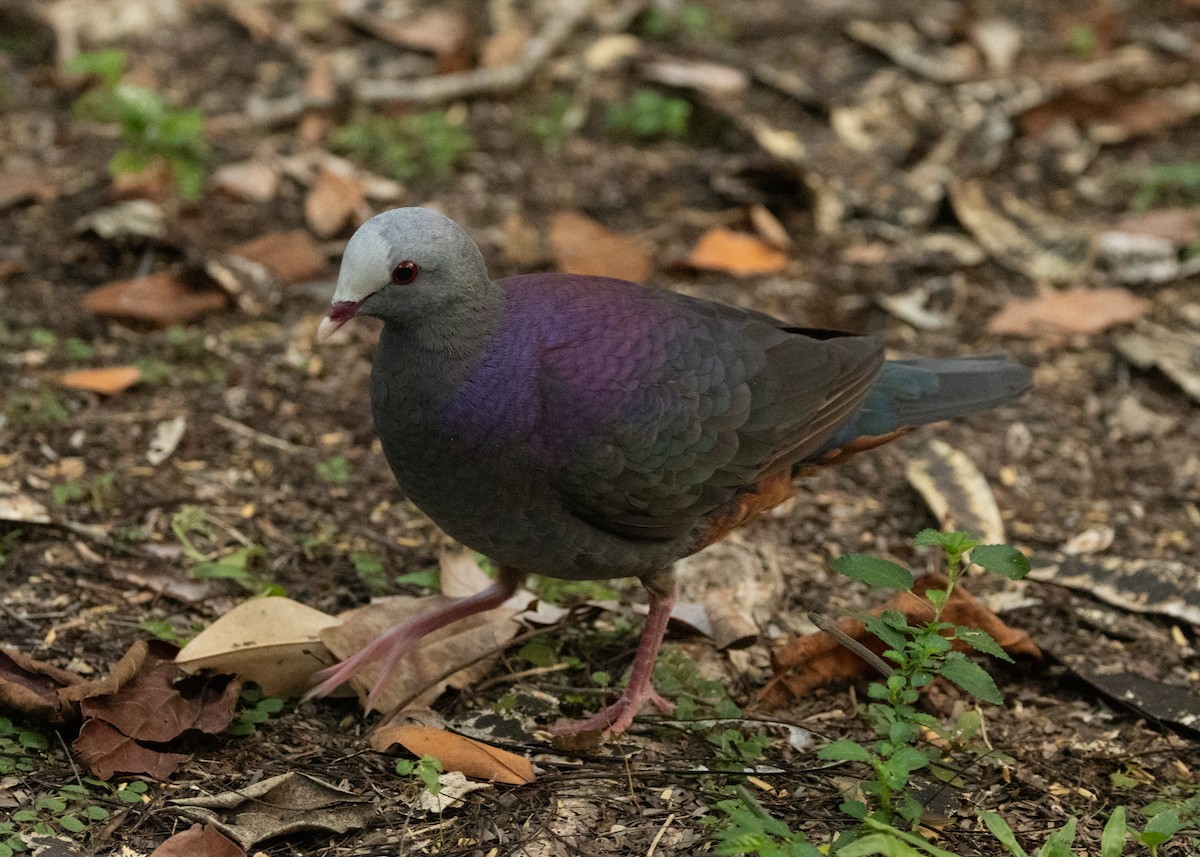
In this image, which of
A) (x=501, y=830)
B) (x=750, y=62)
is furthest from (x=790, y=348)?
(x=750, y=62)

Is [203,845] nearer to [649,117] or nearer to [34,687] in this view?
[34,687]

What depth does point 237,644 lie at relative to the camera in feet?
11.2

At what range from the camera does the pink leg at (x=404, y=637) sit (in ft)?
11.6

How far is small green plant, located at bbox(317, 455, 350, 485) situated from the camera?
4.44 m

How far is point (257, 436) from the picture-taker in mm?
4609

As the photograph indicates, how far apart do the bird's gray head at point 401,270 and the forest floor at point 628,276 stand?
1.02m

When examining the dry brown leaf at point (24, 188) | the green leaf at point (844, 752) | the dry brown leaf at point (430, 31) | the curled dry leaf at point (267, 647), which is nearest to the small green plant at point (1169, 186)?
the dry brown leaf at point (430, 31)

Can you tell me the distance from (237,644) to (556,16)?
4.66 metres

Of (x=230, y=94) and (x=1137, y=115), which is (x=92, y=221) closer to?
(x=230, y=94)

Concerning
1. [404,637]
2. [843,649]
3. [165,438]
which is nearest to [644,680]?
[843,649]

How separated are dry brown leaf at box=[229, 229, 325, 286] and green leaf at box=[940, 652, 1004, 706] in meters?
3.41

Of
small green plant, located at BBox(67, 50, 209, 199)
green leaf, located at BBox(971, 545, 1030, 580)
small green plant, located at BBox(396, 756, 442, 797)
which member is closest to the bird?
small green plant, located at BBox(396, 756, 442, 797)

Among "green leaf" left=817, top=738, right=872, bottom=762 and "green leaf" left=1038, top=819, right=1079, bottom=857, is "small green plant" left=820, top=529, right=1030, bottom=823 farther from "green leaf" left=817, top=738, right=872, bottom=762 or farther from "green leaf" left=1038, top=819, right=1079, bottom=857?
"green leaf" left=1038, top=819, right=1079, bottom=857

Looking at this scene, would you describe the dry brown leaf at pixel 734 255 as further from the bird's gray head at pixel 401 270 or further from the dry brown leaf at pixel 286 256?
the bird's gray head at pixel 401 270
